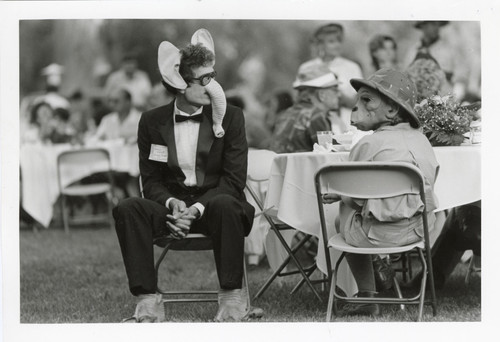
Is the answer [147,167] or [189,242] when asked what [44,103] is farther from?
[189,242]

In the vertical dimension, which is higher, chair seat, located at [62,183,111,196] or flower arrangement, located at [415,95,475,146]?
flower arrangement, located at [415,95,475,146]

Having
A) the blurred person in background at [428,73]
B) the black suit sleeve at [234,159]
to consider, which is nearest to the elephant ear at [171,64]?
the black suit sleeve at [234,159]

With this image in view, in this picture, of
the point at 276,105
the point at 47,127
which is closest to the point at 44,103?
the point at 47,127

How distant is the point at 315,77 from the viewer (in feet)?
23.3

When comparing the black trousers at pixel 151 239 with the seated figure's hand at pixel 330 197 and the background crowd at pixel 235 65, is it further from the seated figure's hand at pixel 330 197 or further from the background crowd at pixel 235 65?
the background crowd at pixel 235 65

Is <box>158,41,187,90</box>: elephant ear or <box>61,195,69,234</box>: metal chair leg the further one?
<box>61,195,69,234</box>: metal chair leg

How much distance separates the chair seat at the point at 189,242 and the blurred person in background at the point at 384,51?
4489 millimetres

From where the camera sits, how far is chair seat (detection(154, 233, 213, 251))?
494cm

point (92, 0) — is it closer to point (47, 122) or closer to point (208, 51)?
point (208, 51)

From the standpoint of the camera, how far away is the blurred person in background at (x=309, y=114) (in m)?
6.75

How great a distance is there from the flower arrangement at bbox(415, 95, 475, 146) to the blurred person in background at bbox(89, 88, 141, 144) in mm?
5666

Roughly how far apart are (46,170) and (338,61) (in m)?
3.21

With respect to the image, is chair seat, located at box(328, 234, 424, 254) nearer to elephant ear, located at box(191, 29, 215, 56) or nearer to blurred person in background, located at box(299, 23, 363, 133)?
elephant ear, located at box(191, 29, 215, 56)

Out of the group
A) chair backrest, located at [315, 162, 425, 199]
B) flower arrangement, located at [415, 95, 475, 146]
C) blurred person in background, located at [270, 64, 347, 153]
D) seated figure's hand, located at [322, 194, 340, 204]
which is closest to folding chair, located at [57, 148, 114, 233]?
blurred person in background, located at [270, 64, 347, 153]
